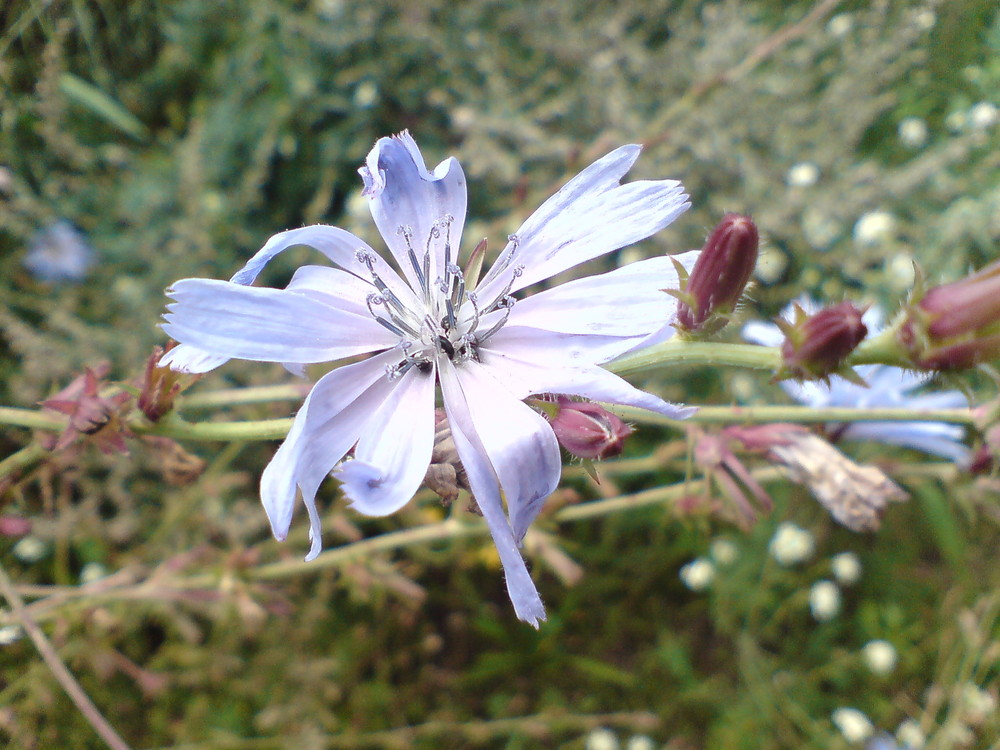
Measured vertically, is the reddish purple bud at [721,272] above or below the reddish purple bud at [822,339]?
above

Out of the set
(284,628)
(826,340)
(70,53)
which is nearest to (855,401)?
(826,340)

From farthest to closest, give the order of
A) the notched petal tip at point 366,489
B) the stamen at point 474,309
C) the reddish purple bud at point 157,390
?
the stamen at point 474,309 < the reddish purple bud at point 157,390 < the notched petal tip at point 366,489

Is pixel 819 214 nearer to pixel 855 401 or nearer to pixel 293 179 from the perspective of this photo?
pixel 855 401

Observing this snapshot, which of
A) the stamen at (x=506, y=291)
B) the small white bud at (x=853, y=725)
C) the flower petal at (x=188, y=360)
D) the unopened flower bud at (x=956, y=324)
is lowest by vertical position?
the small white bud at (x=853, y=725)

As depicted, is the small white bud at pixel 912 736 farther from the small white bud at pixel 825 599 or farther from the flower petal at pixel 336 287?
the flower petal at pixel 336 287

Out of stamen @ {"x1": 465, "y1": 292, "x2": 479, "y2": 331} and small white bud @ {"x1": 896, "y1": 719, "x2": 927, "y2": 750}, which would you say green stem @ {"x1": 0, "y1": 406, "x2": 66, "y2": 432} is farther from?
small white bud @ {"x1": 896, "y1": 719, "x2": 927, "y2": 750}

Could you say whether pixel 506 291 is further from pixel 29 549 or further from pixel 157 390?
pixel 29 549

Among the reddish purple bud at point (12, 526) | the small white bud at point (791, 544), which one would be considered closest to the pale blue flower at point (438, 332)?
the reddish purple bud at point (12, 526)

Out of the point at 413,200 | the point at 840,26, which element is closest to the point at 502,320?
the point at 413,200
